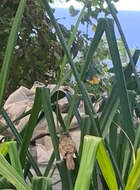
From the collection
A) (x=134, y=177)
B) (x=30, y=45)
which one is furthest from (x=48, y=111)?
(x=30, y=45)

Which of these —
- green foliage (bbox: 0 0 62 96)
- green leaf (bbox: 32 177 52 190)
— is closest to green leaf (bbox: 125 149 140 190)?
green leaf (bbox: 32 177 52 190)

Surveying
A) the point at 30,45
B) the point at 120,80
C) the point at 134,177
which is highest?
the point at 120,80

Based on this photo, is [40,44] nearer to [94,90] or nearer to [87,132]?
[94,90]

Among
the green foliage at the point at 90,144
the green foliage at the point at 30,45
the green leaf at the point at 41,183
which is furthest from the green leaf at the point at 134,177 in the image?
the green foliage at the point at 30,45

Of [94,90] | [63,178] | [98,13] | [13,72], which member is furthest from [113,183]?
[13,72]

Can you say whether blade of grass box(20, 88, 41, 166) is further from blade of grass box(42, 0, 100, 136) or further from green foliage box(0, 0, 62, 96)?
green foliage box(0, 0, 62, 96)

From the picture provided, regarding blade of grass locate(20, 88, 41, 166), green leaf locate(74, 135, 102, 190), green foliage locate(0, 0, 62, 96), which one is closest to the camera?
green leaf locate(74, 135, 102, 190)

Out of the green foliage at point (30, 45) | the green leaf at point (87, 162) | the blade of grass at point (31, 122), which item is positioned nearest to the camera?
the green leaf at point (87, 162)

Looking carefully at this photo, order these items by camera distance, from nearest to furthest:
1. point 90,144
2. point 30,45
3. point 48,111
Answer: point 90,144, point 48,111, point 30,45

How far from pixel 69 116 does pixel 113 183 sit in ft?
0.39

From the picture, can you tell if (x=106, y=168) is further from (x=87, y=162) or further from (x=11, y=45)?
(x=11, y=45)

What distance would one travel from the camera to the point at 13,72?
4.74 meters

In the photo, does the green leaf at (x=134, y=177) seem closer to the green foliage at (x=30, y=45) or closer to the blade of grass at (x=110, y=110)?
the blade of grass at (x=110, y=110)

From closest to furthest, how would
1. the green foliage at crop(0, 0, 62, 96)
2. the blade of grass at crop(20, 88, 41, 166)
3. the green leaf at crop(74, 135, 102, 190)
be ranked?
the green leaf at crop(74, 135, 102, 190)
the blade of grass at crop(20, 88, 41, 166)
the green foliage at crop(0, 0, 62, 96)
